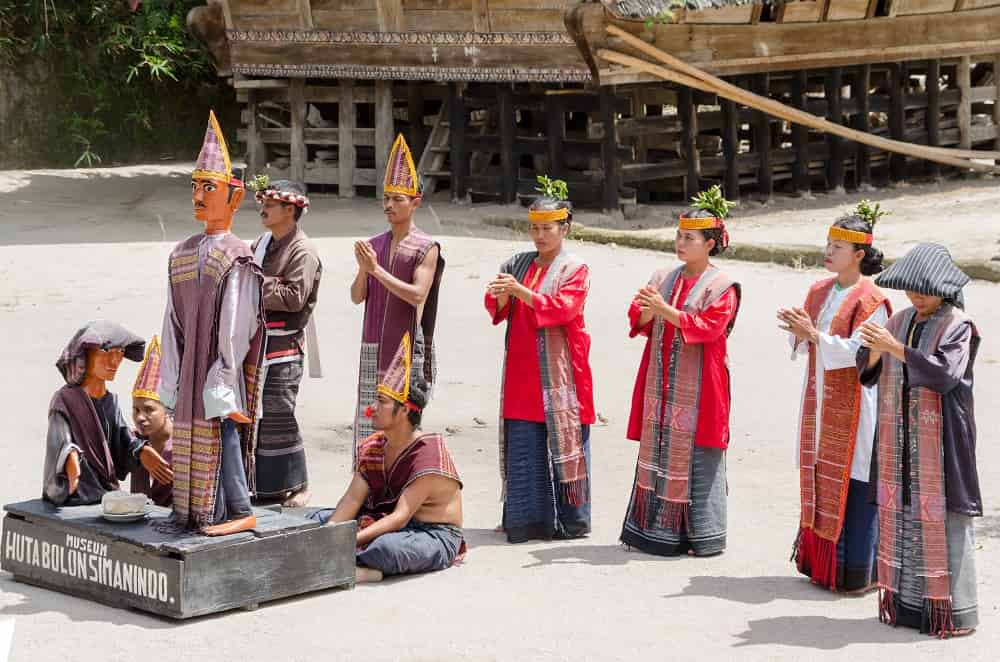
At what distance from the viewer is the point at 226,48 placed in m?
16.8

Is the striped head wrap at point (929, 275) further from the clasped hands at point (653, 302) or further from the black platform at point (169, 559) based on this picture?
the black platform at point (169, 559)

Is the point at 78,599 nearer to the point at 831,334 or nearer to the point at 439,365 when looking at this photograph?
the point at 831,334

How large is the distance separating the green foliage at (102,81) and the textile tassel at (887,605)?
14828mm

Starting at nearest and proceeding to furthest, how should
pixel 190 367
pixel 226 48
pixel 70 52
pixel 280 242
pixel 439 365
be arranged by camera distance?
pixel 190 367
pixel 280 242
pixel 439 365
pixel 226 48
pixel 70 52

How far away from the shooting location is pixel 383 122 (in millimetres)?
16516

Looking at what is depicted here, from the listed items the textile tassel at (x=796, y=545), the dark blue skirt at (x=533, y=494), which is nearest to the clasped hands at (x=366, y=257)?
the dark blue skirt at (x=533, y=494)

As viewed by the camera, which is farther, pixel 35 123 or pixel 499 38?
pixel 35 123

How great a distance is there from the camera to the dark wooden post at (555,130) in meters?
15.4

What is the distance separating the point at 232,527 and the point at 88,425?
2.91 feet

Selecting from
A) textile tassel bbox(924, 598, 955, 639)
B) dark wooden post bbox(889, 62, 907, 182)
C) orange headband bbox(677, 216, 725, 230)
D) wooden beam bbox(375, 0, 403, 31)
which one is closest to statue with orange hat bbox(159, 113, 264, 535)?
orange headband bbox(677, 216, 725, 230)

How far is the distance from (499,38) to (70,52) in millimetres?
7644

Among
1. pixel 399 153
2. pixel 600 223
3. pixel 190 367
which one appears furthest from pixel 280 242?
pixel 600 223

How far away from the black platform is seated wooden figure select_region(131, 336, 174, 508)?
1.26ft

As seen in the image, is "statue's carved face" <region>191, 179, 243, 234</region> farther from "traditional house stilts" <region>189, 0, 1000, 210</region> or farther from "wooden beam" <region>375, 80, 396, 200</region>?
"wooden beam" <region>375, 80, 396, 200</region>
